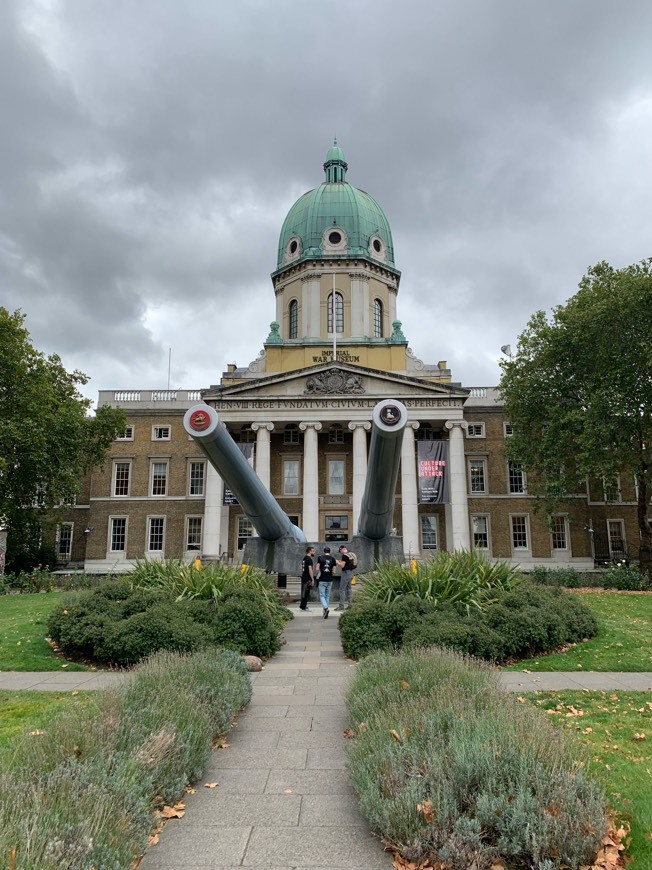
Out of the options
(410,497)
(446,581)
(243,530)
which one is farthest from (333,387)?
(446,581)

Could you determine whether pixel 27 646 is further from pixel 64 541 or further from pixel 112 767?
pixel 64 541

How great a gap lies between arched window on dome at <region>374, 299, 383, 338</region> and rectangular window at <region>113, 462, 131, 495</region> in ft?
69.0

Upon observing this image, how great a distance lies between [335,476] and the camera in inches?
1737

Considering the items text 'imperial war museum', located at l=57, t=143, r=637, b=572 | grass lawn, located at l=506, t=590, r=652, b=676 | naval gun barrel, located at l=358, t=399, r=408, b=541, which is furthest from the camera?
text 'imperial war museum', located at l=57, t=143, r=637, b=572

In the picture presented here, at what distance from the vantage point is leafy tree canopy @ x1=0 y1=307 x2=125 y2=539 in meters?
30.0

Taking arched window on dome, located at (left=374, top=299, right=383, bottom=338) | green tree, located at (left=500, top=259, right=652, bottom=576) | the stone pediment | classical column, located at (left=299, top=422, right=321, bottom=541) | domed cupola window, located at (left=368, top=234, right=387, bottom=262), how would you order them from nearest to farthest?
green tree, located at (left=500, top=259, right=652, bottom=576) → classical column, located at (left=299, top=422, right=321, bottom=541) → the stone pediment → arched window on dome, located at (left=374, top=299, right=383, bottom=338) → domed cupola window, located at (left=368, top=234, right=387, bottom=262)

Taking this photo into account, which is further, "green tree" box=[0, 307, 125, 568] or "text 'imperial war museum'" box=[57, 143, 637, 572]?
"text 'imperial war museum'" box=[57, 143, 637, 572]

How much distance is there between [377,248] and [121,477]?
87.2 ft

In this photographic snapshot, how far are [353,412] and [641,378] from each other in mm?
17538

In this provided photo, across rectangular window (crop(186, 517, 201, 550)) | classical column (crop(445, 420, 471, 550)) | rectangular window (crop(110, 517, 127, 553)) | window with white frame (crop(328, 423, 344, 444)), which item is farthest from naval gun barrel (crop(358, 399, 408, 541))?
rectangular window (crop(110, 517, 127, 553))

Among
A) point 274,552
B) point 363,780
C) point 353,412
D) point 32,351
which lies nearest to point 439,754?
point 363,780

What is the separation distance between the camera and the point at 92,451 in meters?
35.4

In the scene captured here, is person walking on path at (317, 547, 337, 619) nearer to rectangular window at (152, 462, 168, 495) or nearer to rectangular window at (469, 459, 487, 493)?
rectangular window at (469, 459, 487, 493)

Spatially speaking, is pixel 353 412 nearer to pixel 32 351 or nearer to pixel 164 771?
pixel 32 351
